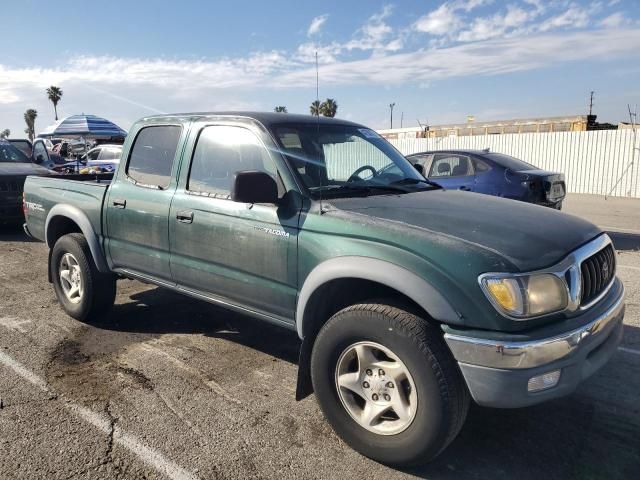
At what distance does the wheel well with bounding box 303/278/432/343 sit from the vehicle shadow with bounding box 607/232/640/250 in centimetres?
704

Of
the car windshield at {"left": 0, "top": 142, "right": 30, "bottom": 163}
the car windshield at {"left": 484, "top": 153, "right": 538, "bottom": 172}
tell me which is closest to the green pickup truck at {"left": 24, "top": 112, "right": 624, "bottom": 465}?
the car windshield at {"left": 484, "top": 153, "right": 538, "bottom": 172}

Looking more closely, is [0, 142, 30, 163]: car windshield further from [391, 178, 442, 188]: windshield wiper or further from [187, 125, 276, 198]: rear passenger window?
[391, 178, 442, 188]: windshield wiper

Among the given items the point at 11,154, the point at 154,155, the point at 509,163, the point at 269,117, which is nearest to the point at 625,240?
the point at 509,163

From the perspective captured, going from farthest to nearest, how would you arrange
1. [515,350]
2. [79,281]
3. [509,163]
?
1. [509,163]
2. [79,281]
3. [515,350]

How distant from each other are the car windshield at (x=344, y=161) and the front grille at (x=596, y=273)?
4.24 ft

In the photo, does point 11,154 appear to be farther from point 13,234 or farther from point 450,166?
point 450,166

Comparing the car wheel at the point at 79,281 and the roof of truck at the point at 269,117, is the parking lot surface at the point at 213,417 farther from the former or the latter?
the roof of truck at the point at 269,117

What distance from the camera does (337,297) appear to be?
10.3 feet

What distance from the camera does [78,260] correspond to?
483 centimetres

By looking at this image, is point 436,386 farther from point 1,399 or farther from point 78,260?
point 78,260

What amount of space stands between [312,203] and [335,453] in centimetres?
142

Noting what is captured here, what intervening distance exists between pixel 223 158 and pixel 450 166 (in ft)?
Answer: 20.6

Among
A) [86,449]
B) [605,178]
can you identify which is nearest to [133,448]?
[86,449]

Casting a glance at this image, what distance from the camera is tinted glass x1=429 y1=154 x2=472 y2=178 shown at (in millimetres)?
9094
